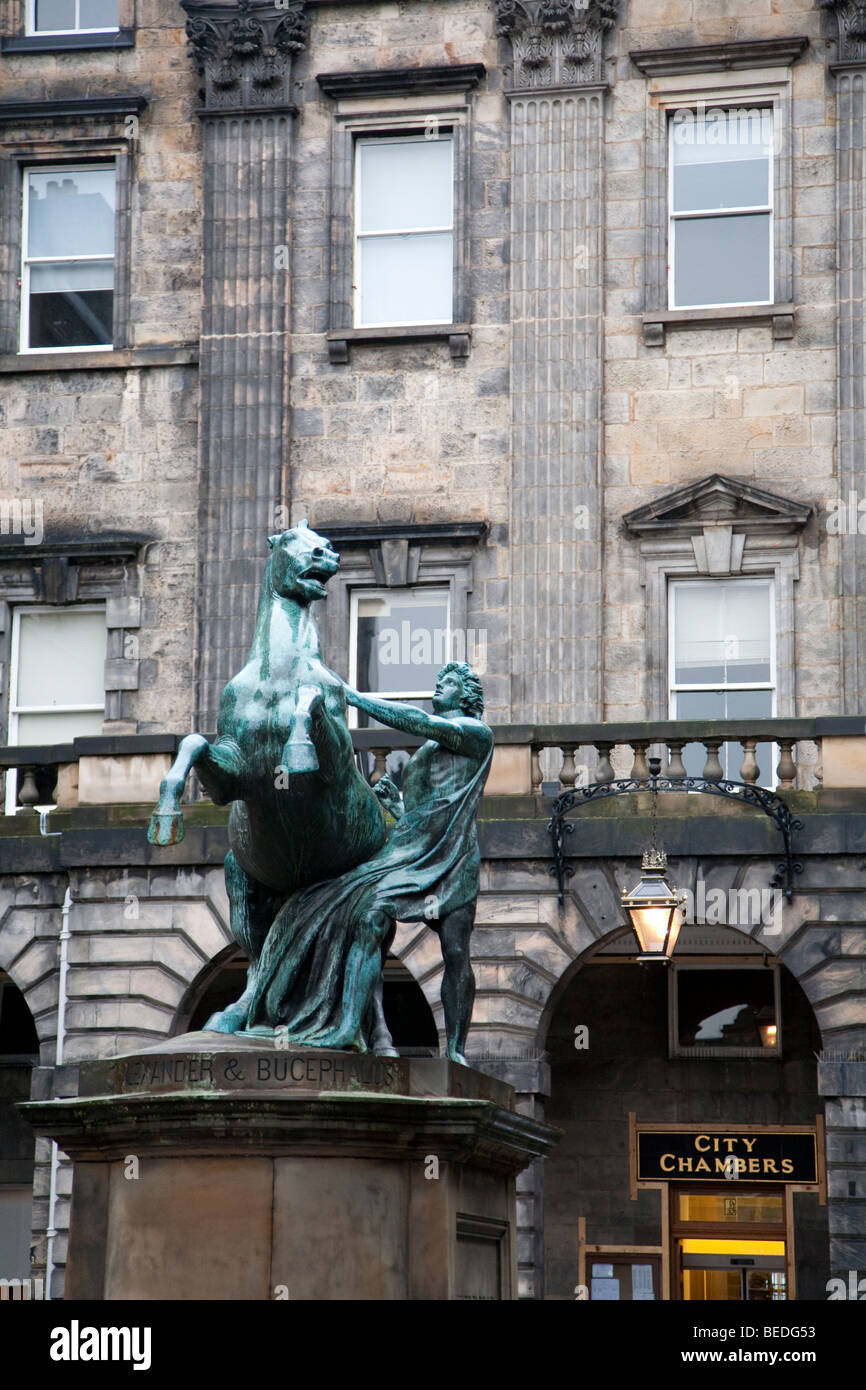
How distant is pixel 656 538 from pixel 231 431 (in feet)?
16.4

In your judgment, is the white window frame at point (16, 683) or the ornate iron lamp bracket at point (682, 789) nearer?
the ornate iron lamp bracket at point (682, 789)

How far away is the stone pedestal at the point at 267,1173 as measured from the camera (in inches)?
430

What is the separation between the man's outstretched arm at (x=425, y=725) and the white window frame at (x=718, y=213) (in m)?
14.9

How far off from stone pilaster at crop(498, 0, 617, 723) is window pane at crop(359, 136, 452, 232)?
1066mm

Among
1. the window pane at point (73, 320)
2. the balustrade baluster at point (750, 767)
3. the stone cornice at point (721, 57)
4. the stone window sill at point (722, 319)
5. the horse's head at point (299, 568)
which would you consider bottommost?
the horse's head at point (299, 568)

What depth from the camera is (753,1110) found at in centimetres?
2591

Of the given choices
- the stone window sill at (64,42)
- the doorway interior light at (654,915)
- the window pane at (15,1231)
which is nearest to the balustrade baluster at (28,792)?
the window pane at (15,1231)

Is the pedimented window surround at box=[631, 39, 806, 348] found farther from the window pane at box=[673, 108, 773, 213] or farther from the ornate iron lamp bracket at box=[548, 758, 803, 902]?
the ornate iron lamp bracket at box=[548, 758, 803, 902]

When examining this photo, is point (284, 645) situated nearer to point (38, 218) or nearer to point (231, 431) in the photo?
point (231, 431)

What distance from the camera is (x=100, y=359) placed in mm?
27578

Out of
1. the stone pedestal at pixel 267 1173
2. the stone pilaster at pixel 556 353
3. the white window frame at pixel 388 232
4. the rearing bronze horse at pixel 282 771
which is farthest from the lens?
the white window frame at pixel 388 232

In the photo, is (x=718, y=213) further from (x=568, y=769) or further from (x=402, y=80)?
(x=568, y=769)

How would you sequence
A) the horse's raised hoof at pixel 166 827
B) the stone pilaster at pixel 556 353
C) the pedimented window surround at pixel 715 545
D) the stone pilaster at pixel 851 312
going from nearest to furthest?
the horse's raised hoof at pixel 166 827
the stone pilaster at pixel 851 312
the pedimented window surround at pixel 715 545
the stone pilaster at pixel 556 353

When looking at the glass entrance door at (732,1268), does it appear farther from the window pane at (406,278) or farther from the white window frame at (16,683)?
the window pane at (406,278)
